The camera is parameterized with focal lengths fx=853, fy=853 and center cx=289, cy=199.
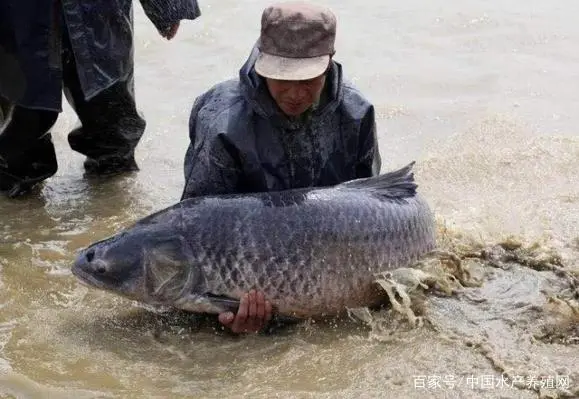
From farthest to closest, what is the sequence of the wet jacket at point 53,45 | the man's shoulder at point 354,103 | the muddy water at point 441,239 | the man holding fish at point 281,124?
1. the wet jacket at point 53,45
2. the man's shoulder at point 354,103
3. the man holding fish at point 281,124
4. the muddy water at point 441,239

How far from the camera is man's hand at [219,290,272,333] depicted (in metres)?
3.75

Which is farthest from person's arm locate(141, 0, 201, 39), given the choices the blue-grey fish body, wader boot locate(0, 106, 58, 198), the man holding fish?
the blue-grey fish body

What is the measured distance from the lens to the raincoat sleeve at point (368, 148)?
439cm

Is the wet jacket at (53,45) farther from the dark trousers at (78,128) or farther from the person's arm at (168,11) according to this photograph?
the dark trousers at (78,128)

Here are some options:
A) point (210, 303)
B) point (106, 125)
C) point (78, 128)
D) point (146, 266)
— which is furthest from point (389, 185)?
point (78, 128)

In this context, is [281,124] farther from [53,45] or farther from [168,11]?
[53,45]

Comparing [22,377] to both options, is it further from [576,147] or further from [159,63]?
[159,63]

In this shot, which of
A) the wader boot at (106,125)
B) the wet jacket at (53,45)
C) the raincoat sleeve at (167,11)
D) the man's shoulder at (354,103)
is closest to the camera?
the man's shoulder at (354,103)

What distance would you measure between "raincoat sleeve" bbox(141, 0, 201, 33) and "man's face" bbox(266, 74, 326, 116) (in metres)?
1.38

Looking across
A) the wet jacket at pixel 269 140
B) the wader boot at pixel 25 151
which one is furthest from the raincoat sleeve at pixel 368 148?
the wader boot at pixel 25 151

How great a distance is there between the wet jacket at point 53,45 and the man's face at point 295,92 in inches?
55.4

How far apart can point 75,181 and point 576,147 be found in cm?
347

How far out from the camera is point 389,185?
4164 mm

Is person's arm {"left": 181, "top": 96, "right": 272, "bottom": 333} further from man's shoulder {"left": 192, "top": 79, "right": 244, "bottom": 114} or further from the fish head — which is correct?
the fish head
